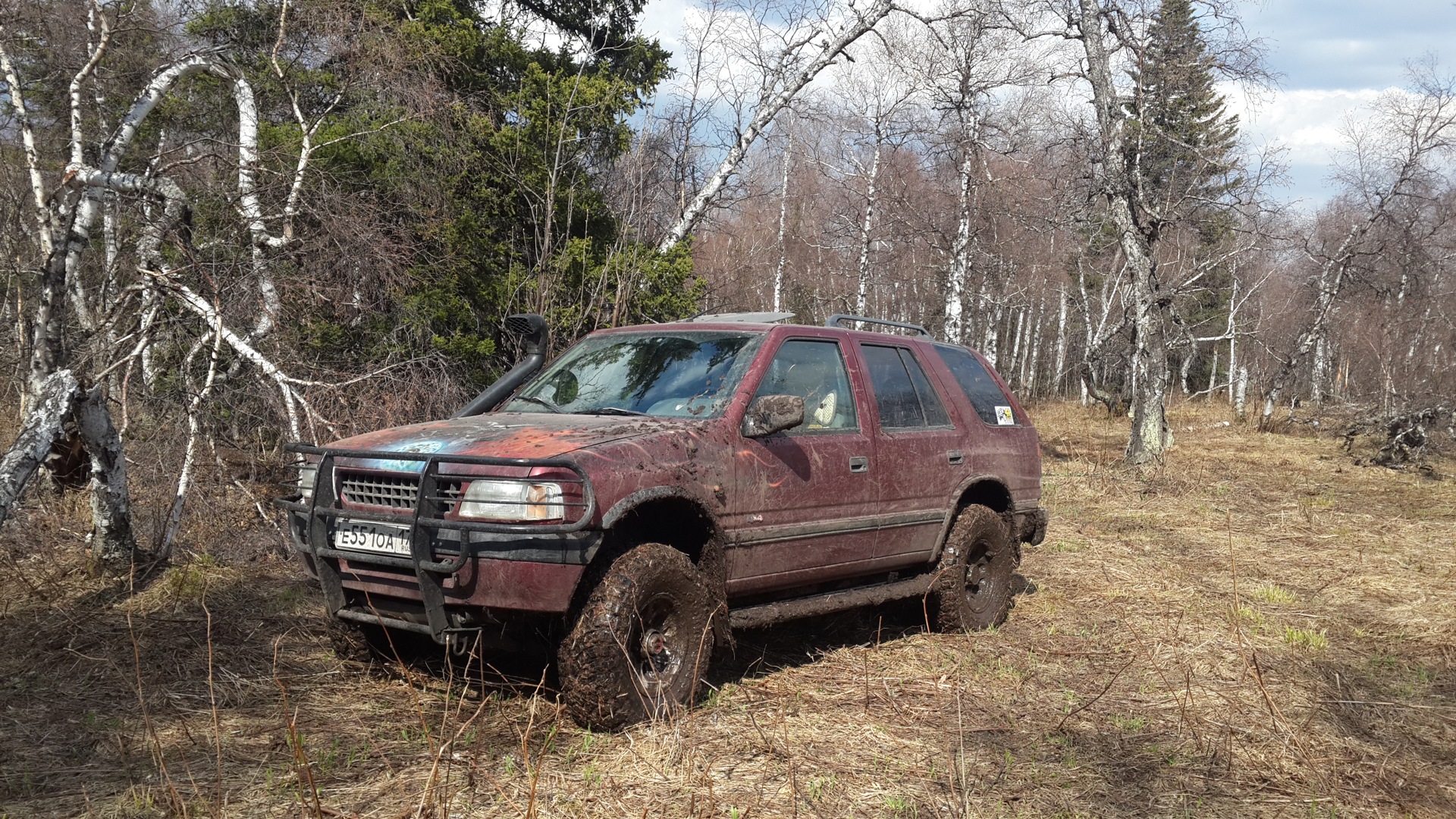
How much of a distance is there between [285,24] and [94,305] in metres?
4.04

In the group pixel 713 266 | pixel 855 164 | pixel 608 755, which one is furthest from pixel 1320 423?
pixel 608 755

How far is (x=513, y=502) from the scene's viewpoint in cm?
368

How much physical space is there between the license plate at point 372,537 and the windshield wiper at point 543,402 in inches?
47.0

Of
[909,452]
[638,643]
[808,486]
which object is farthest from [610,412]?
[909,452]

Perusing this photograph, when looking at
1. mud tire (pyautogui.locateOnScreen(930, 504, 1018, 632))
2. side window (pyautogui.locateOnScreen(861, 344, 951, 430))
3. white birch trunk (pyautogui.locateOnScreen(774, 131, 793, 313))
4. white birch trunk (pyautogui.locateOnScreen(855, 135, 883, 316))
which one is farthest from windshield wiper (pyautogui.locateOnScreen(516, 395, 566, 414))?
white birch trunk (pyautogui.locateOnScreen(774, 131, 793, 313))

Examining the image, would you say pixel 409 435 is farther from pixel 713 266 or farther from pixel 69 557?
pixel 713 266

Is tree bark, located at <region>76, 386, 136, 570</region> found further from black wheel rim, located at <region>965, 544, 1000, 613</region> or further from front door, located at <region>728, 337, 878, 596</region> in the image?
black wheel rim, located at <region>965, 544, 1000, 613</region>

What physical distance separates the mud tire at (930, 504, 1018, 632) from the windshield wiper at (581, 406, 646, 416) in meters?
2.24

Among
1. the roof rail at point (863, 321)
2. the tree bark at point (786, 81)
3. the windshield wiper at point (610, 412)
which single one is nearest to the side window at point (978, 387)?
the roof rail at point (863, 321)

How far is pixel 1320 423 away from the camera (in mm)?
25219

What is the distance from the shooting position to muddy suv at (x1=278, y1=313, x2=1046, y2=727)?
12.2 feet

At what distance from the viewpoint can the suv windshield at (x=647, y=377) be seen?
4.66m

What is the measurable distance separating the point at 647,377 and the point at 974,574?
262 centimetres

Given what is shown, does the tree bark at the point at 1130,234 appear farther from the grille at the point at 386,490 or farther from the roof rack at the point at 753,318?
the grille at the point at 386,490
